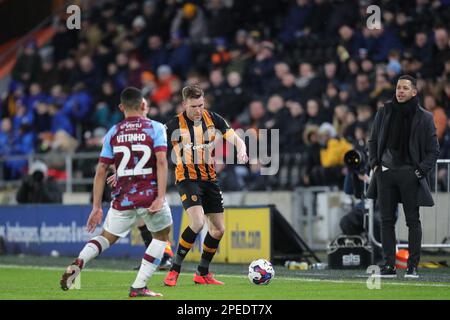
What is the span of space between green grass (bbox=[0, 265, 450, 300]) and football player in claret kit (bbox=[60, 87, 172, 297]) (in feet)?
1.27

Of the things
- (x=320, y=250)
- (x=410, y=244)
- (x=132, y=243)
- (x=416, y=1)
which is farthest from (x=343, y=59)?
(x=410, y=244)

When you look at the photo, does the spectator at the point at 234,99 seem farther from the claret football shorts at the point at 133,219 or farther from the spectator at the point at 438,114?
the claret football shorts at the point at 133,219

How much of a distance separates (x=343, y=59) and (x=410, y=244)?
847 centimetres

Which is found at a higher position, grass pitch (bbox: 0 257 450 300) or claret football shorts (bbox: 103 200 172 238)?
claret football shorts (bbox: 103 200 172 238)

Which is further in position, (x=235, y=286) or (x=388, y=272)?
(x=388, y=272)

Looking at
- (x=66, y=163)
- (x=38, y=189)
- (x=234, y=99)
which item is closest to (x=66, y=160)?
(x=66, y=163)

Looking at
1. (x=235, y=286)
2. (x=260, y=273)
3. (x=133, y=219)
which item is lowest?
(x=235, y=286)

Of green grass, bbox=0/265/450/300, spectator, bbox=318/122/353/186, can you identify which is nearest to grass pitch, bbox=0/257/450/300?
green grass, bbox=0/265/450/300

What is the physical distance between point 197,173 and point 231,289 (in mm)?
1560

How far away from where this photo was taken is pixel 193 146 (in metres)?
12.4

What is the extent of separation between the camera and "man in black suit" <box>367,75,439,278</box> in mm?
12641

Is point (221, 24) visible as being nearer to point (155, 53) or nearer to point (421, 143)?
point (155, 53)

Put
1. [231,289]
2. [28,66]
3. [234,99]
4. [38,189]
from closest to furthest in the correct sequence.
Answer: [231,289], [38,189], [234,99], [28,66]

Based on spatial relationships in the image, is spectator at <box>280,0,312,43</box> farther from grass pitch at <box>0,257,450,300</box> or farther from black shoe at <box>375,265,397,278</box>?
black shoe at <box>375,265,397,278</box>
